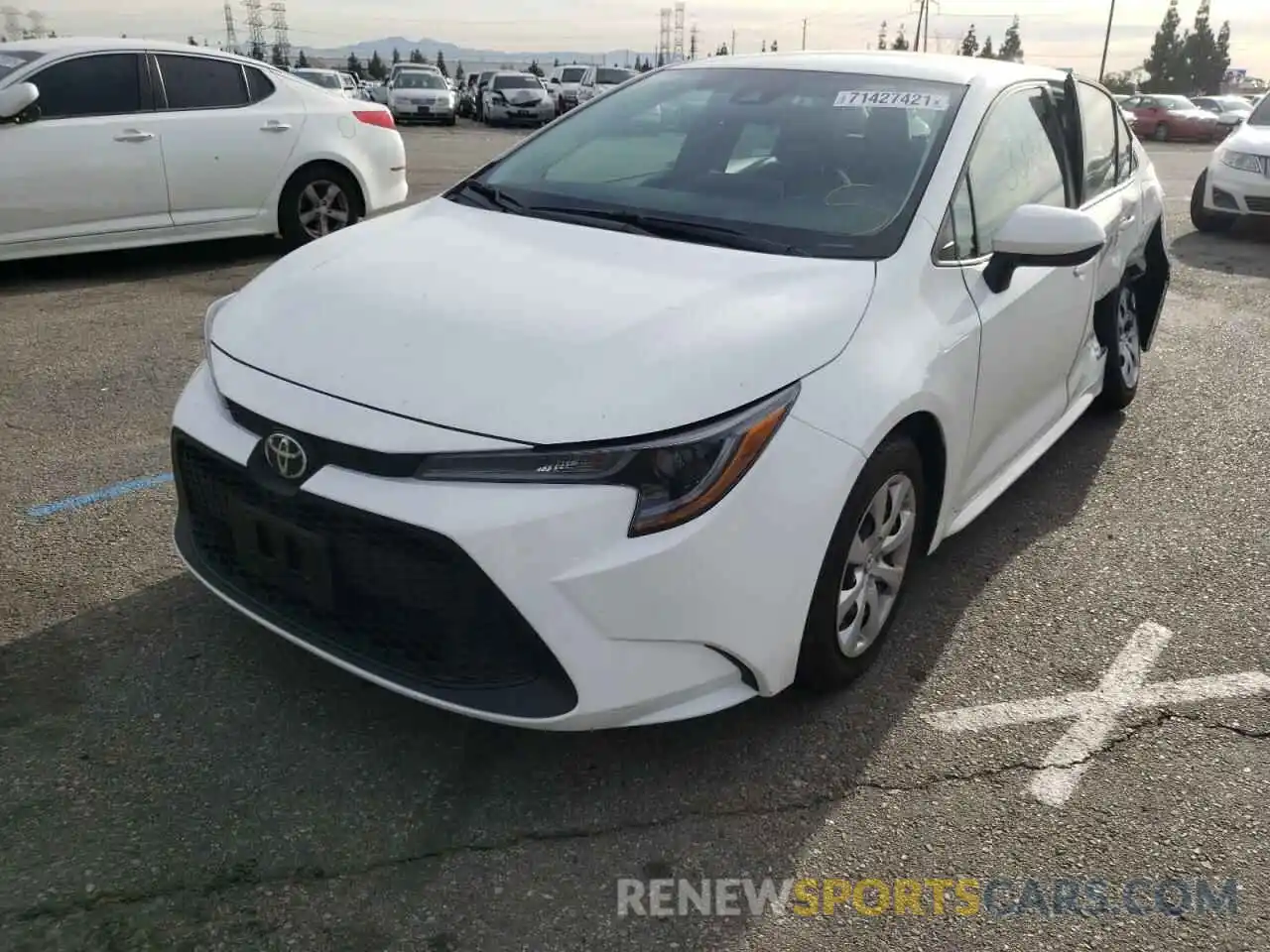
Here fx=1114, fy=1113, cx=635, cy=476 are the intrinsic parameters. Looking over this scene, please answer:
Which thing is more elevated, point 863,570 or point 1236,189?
point 863,570

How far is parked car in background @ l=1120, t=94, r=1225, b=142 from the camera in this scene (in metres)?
33.2

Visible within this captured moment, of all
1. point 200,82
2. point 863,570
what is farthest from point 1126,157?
point 200,82

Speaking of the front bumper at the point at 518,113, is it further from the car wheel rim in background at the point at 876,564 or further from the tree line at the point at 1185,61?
the tree line at the point at 1185,61

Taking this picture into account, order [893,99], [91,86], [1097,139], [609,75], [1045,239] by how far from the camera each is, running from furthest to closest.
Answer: [609,75] → [91,86] → [1097,139] → [893,99] → [1045,239]

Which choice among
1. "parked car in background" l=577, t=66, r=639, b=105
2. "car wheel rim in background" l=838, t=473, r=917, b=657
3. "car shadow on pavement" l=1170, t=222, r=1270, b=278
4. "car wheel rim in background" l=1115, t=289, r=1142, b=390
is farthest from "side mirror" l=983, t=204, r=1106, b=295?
"parked car in background" l=577, t=66, r=639, b=105

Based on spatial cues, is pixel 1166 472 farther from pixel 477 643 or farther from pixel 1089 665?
pixel 477 643

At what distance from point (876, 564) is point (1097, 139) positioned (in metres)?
2.52

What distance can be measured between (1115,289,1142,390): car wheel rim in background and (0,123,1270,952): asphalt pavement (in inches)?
46.1

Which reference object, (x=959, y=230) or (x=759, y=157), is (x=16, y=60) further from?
(x=959, y=230)

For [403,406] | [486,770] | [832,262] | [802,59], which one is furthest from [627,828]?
[802,59]

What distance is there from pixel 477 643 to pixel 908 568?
136 centimetres

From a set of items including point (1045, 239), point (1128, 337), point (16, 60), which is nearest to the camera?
point (1045, 239)

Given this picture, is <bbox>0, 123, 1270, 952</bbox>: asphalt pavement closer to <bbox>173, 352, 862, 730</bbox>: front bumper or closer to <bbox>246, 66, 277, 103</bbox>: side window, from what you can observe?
<bbox>173, 352, 862, 730</bbox>: front bumper

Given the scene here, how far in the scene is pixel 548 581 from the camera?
2.21m
